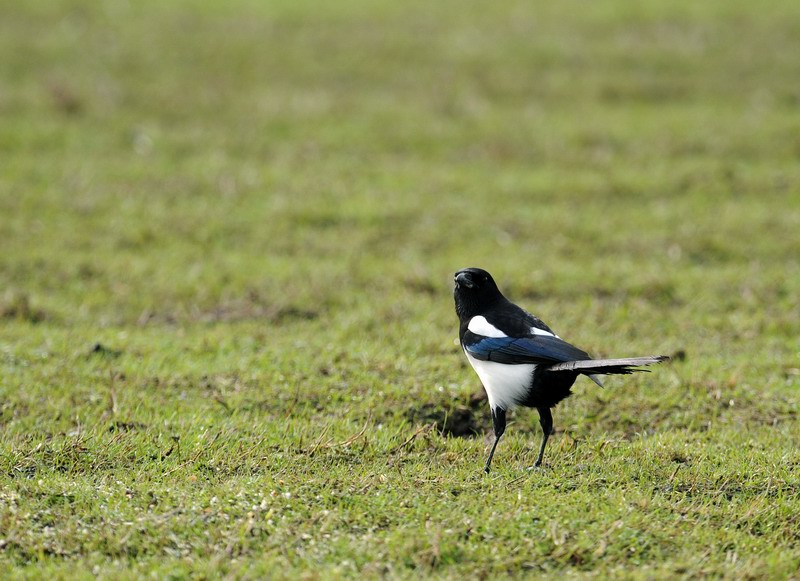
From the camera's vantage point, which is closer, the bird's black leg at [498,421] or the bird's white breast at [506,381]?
the bird's white breast at [506,381]

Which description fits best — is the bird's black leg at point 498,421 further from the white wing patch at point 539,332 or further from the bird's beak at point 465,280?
the bird's beak at point 465,280

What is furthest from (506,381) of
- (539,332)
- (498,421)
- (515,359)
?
(539,332)

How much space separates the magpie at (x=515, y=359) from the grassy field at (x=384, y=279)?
362mm

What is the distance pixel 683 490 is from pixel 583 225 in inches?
226

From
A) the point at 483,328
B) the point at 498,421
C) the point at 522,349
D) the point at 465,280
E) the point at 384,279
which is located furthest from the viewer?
the point at 384,279

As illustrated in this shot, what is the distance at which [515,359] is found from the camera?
5.72m

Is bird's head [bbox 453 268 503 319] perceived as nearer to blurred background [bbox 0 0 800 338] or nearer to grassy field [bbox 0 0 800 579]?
grassy field [bbox 0 0 800 579]

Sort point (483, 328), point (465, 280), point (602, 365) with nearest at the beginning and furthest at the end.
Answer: point (602, 365)
point (483, 328)
point (465, 280)

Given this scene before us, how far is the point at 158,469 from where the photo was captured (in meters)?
5.58

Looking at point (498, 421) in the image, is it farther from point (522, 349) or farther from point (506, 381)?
point (522, 349)

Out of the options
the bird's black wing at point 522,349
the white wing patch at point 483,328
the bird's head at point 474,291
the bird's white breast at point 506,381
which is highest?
the bird's head at point 474,291

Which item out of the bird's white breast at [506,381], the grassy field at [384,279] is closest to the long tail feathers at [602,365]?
the bird's white breast at [506,381]

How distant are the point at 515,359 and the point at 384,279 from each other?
3878 mm

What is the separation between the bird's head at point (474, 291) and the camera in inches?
244
